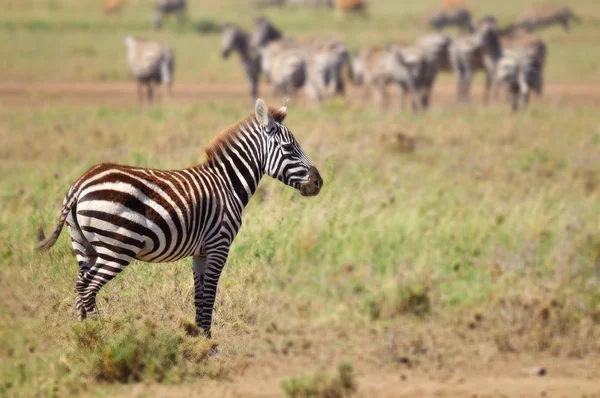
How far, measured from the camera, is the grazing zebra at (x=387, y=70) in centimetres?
2102

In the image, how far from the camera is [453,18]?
4406 centimetres

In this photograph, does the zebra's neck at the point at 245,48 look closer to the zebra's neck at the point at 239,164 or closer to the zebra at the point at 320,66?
the zebra at the point at 320,66

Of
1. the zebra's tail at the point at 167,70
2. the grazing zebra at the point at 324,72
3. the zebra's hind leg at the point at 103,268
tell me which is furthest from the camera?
the zebra's tail at the point at 167,70

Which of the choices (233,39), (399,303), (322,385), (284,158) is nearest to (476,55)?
(233,39)

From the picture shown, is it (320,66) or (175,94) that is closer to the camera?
(320,66)

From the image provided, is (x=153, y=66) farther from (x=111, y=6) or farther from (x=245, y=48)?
(x=111, y=6)

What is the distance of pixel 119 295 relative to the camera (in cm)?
420

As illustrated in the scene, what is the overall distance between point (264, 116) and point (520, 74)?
58.3 feet

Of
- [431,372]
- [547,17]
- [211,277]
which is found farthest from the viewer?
[547,17]

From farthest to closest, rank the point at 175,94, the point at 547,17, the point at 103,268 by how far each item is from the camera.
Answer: the point at 547,17, the point at 175,94, the point at 103,268

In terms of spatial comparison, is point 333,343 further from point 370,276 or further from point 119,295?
point 119,295

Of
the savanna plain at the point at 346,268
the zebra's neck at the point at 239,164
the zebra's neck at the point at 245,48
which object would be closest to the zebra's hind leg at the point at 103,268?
the savanna plain at the point at 346,268

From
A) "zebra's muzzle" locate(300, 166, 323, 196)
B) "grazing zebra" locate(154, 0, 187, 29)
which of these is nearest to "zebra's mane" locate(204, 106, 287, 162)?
"zebra's muzzle" locate(300, 166, 323, 196)

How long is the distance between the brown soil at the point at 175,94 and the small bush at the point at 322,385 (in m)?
14.5
